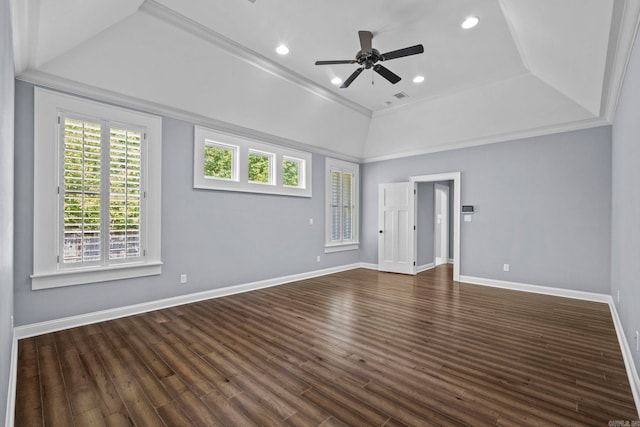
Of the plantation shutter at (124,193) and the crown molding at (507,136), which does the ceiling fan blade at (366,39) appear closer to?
the plantation shutter at (124,193)

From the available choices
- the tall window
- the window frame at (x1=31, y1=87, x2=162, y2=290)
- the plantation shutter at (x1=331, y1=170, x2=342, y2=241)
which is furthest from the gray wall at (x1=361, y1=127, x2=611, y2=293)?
the window frame at (x1=31, y1=87, x2=162, y2=290)

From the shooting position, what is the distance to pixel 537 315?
3814mm

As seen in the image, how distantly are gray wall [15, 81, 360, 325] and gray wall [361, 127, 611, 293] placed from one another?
3.07 metres

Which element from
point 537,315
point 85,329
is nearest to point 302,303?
point 85,329

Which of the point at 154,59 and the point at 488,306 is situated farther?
the point at 488,306

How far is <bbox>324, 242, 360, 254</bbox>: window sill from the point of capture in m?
6.61

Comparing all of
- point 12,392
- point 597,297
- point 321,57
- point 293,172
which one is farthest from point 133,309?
point 597,297

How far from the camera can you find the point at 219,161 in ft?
16.0

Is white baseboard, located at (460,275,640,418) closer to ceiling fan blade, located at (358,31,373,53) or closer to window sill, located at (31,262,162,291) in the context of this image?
ceiling fan blade, located at (358,31,373,53)

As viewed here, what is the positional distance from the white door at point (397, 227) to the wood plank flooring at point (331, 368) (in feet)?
8.33

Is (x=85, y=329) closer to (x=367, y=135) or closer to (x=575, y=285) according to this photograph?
(x=367, y=135)

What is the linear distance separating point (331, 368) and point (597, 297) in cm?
457

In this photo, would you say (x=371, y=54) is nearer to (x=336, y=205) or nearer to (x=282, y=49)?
(x=282, y=49)

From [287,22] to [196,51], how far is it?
1.21m
